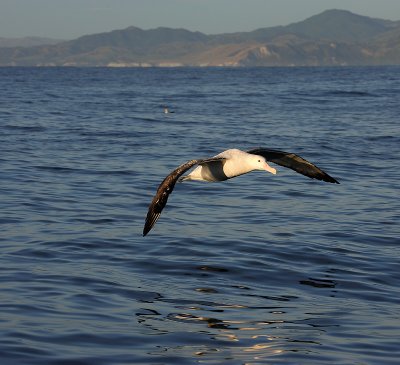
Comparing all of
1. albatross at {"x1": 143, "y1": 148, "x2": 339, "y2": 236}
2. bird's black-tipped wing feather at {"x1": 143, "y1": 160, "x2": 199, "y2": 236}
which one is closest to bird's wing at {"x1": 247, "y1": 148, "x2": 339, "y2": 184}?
albatross at {"x1": 143, "y1": 148, "x2": 339, "y2": 236}

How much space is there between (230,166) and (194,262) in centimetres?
171

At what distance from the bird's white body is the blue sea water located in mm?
1062

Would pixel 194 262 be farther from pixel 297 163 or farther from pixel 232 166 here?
pixel 297 163

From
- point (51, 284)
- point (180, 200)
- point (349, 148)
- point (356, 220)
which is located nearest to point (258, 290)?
point (51, 284)

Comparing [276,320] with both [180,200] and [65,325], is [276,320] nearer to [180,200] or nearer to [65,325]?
[65,325]

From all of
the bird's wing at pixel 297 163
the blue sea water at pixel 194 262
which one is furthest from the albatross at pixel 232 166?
the blue sea water at pixel 194 262

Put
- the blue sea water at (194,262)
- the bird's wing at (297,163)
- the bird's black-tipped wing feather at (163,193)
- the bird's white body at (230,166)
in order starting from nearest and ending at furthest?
the blue sea water at (194,262) < the bird's black-tipped wing feather at (163,193) < the bird's white body at (230,166) < the bird's wing at (297,163)

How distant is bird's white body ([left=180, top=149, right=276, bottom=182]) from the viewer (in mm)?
13375

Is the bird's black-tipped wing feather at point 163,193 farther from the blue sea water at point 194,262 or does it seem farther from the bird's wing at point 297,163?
the bird's wing at point 297,163

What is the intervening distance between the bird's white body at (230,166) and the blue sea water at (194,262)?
41.8 inches

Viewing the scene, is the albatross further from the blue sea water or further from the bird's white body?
the blue sea water

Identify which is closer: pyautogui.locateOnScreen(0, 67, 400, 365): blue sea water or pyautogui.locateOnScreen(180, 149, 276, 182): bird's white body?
pyautogui.locateOnScreen(0, 67, 400, 365): blue sea water

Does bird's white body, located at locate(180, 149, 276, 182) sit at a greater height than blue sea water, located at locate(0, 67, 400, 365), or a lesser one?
greater

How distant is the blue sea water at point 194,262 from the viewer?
9.33m
